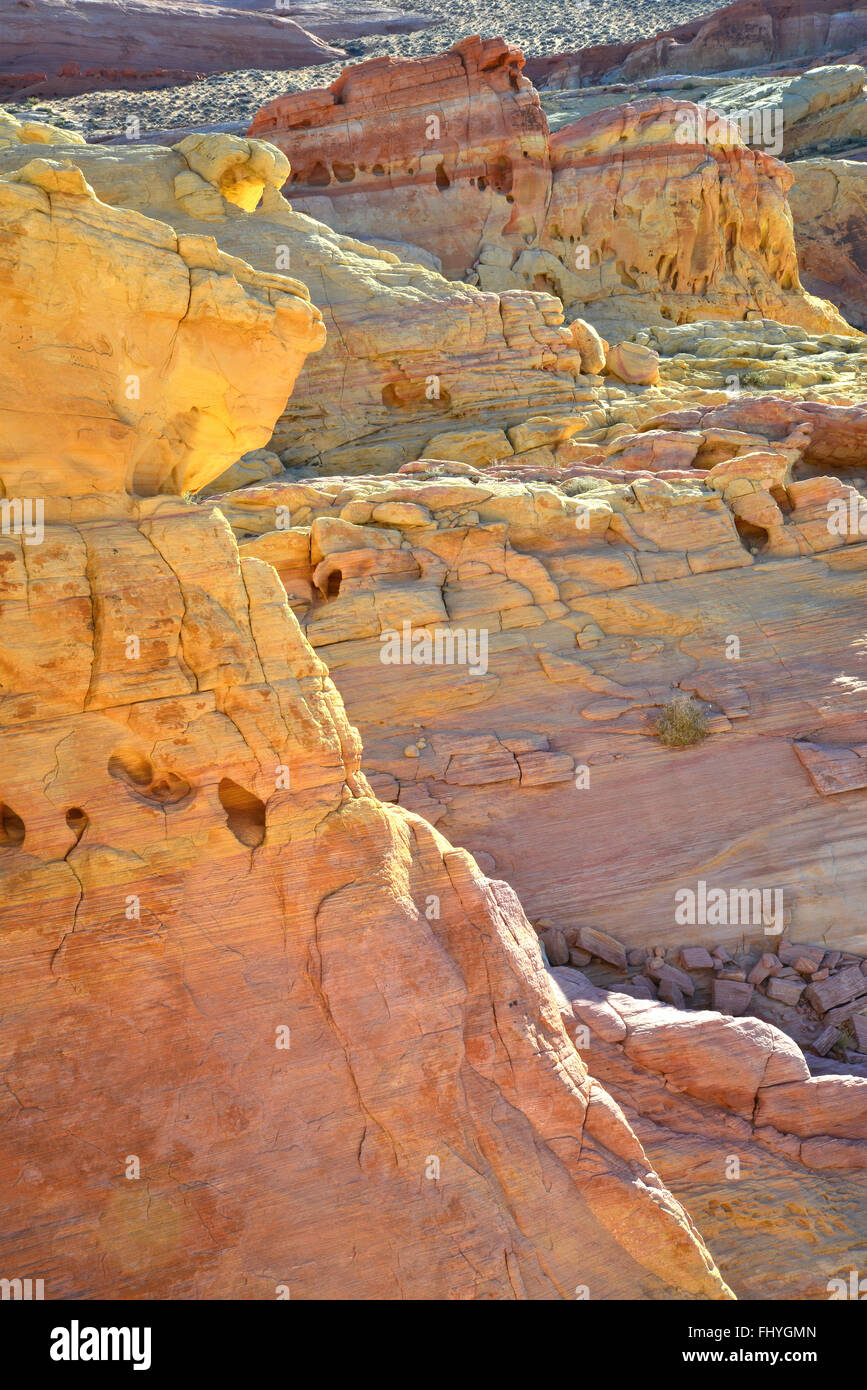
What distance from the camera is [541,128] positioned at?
2794 centimetres

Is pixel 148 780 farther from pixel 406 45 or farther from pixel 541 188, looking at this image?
pixel 406 45

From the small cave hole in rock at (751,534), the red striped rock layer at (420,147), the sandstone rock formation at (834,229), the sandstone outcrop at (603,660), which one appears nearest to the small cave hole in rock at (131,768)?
the sandstone outcrop at (603,660)

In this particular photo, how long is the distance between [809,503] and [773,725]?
3781mm

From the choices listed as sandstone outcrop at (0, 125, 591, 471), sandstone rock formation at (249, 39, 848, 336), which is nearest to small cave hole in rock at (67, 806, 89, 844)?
sandstone outcrop at (0, 125, 591, 471)

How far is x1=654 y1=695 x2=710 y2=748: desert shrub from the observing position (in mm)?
12445

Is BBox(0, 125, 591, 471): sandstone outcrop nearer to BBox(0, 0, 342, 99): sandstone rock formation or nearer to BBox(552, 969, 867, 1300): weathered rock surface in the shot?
BBox(552, 969, 867, 1300): weathered rock surface

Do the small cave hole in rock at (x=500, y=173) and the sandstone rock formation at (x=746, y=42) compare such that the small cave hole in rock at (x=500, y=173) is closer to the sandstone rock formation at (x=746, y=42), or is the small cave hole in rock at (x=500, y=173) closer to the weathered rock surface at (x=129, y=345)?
the weathered rock surface at (x=129, y=345)

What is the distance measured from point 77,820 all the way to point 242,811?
0.92 m

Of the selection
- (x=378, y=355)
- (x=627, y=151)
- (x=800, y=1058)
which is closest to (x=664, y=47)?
(x=627, y=151)

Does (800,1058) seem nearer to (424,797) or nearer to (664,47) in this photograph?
(424,797)

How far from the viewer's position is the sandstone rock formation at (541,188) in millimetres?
26750

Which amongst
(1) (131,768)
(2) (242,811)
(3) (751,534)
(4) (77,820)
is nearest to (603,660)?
(3) (751,534)

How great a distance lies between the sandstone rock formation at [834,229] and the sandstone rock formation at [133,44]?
31.4 m

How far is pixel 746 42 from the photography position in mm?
50625
